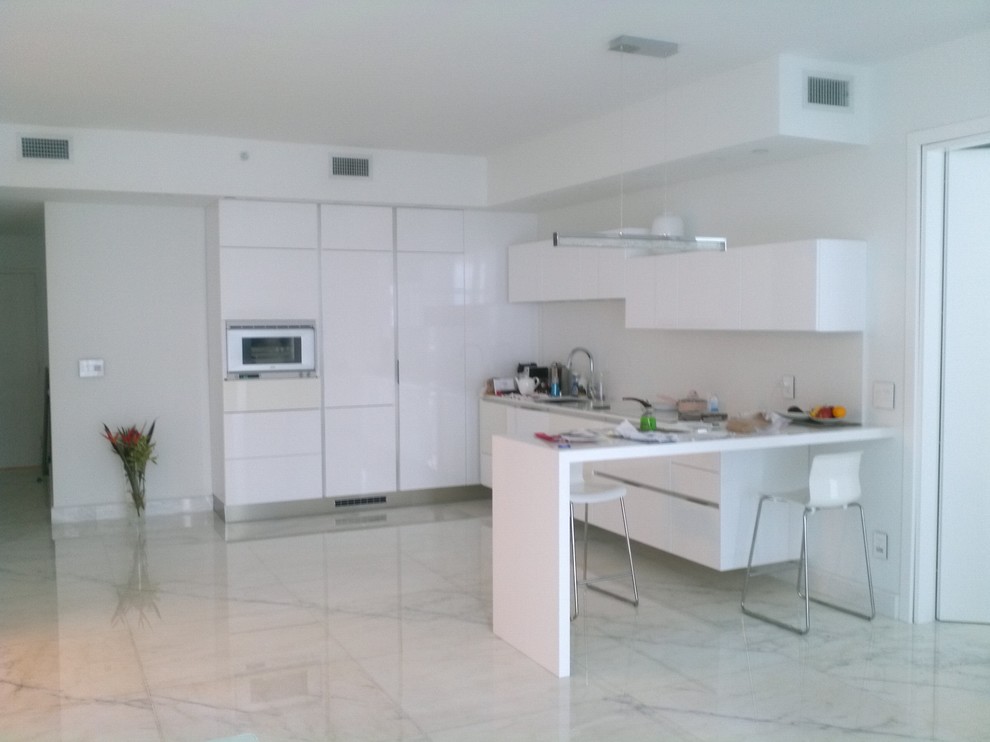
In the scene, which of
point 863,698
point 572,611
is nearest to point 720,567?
point 572,611

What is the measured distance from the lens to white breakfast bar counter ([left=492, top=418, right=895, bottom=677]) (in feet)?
12.6

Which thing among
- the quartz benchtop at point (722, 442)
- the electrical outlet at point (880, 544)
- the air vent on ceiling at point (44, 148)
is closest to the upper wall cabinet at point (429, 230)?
the air vent on ceiling at point (44, 148)

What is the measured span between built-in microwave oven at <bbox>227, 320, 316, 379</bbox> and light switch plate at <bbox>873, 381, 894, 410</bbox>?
4.11m

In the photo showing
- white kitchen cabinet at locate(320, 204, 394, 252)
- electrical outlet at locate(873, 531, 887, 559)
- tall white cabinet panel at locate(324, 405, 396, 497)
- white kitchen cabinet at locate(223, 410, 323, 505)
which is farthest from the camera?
tall white cabinet panel at locate(324, 405, 396, 497)

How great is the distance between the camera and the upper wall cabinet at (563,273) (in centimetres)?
627

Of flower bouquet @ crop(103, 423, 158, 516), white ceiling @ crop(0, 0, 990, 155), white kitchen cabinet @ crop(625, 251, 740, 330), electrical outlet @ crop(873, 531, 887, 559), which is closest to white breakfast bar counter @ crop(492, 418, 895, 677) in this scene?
electrical outlet @ crop(873, 531, 887, 559)

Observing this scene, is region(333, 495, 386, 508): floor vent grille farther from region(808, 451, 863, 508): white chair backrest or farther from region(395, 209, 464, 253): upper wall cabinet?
region(808, 451, 863, 508): white chair backrest

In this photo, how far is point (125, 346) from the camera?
7016 millimetres

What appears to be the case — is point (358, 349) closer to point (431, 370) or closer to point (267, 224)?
point (431, 370)

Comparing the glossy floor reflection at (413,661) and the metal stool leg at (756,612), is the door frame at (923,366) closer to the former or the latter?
the glossy floor reflection at (413,661)

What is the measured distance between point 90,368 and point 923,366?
227 inches

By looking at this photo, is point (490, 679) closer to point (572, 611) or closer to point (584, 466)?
point (572, 611)

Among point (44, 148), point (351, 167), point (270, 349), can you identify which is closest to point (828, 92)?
point (351, 167)

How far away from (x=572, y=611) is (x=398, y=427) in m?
3.03
